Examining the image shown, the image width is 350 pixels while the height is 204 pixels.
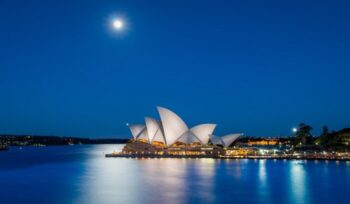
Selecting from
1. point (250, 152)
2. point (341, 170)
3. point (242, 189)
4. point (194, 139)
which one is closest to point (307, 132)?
point (250, 152)

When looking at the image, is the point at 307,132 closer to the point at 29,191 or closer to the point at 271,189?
the point at 271,189

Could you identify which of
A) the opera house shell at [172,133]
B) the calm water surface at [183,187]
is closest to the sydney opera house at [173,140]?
the opera house shell at [172,133]

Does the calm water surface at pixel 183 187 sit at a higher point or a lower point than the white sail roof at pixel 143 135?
lower

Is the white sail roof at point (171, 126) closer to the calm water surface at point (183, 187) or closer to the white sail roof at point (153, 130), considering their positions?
the white sail roof at point (153, 130)

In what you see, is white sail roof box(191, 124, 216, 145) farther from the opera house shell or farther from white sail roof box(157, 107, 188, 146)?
white sail roof box(157, 107, 188, 146)

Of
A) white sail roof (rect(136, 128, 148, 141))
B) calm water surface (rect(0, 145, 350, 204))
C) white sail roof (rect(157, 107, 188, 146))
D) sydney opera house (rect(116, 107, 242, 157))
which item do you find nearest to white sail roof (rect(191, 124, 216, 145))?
sydney opera house (rect(116, 107, 242, 157))

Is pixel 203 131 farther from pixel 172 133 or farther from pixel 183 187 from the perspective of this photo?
pixel 183 187

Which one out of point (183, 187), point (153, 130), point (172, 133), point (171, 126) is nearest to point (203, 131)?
point (172, 133)
